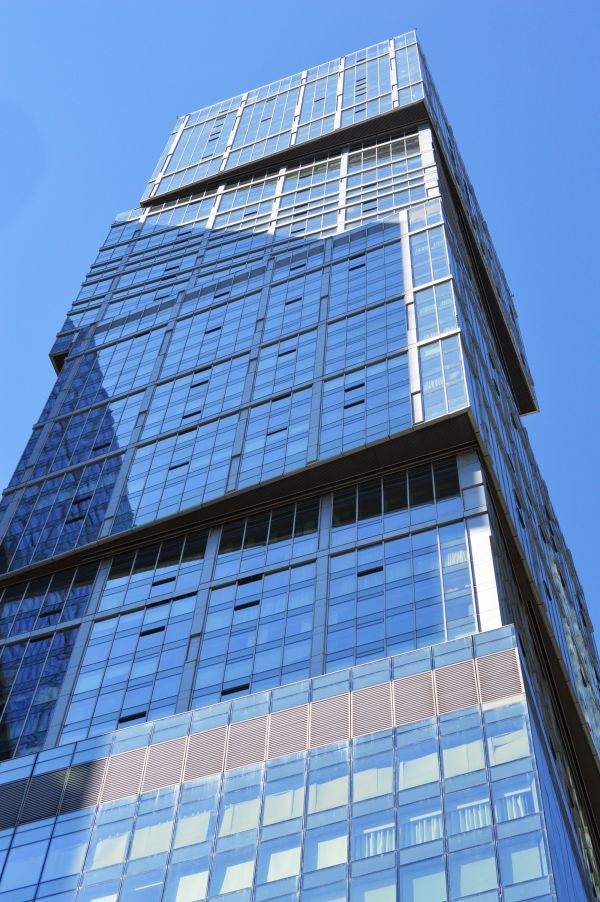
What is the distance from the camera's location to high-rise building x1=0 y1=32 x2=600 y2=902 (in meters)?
40.3

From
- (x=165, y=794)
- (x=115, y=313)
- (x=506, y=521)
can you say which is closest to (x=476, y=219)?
(x=115, y=313)

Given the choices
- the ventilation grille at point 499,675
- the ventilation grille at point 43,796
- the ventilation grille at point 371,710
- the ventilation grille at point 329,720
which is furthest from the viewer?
the ventilation grille at point 43,796

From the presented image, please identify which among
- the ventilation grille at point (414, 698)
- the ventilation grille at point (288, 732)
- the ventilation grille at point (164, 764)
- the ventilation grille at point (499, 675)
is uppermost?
the ventilation grille at point (499, 675)

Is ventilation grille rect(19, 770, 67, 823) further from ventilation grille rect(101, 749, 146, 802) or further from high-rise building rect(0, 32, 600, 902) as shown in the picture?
ventilation grille rect(101, 749, 146, 802)

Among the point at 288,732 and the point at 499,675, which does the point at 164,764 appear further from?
the point at 499,675

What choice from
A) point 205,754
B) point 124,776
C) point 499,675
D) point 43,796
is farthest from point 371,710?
point 43,796

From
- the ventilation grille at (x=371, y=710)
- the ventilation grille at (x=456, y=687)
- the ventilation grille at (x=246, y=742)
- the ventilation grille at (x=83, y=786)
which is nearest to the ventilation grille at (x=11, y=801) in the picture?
the ventilation grille at (x=83, y=786)

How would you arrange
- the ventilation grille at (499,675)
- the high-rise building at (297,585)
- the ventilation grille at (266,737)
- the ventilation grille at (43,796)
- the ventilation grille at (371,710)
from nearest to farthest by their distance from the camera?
1. the high-rise building at (297,585)
2. the ventilation grille at (499,675)
3. the ventilation grille at (266,737)
4. the ventilation grille at (371,710)
5. the ventilation grille at (43,796)

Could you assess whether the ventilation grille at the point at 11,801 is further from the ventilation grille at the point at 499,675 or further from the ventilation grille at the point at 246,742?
the ventilation grille at the point at 499,675

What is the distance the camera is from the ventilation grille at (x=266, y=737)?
43.2 m

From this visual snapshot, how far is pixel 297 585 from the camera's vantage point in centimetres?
5478

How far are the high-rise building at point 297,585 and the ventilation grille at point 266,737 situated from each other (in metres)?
0.12

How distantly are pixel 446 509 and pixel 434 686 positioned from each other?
42.6ft

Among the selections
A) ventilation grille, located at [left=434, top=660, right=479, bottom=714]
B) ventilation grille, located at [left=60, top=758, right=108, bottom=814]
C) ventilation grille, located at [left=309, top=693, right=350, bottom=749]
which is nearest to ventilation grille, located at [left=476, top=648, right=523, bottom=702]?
ventilation grille, located at [left=434, top=660, right=479, bottom=714]
